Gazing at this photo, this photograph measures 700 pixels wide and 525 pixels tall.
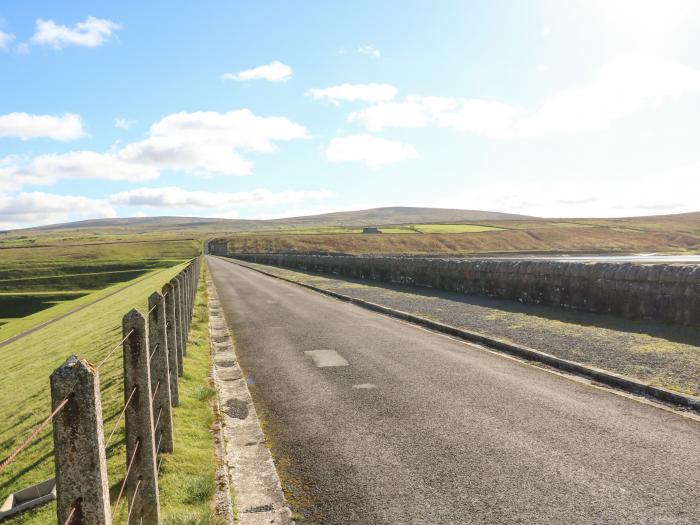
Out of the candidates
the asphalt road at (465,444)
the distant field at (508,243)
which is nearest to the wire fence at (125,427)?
the asphalt road at (465,444)

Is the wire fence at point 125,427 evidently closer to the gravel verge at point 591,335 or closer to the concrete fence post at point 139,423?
the concrete fence post at point 139,423

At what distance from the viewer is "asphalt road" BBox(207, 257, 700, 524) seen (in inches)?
178

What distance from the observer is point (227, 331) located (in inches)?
563

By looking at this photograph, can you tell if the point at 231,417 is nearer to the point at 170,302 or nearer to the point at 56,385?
the point at 170,302

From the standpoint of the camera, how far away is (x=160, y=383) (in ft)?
18.6

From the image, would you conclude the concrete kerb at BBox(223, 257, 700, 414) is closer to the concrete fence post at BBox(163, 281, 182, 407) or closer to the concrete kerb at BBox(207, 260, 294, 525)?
the concrete kerb at BBox(207, 260, 294, 525)

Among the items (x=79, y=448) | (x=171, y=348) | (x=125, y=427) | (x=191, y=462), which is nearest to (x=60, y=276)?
(x=171, y=348)

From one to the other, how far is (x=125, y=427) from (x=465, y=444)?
11.6 ft

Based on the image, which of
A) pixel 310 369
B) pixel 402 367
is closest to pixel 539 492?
pixel 402 367

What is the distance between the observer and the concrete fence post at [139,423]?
412cm

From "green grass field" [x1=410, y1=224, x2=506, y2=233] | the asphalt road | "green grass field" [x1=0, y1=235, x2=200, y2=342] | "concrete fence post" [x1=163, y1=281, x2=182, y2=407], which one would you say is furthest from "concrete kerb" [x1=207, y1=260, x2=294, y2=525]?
"green grass field" [x1=410, y1=224, x2=506, y2=233]

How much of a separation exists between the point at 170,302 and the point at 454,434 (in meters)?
4.15

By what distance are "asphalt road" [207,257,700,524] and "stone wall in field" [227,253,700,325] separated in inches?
219

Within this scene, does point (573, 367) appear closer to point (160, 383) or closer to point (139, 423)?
point (160, 383)
